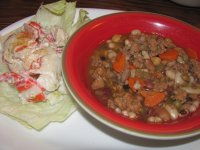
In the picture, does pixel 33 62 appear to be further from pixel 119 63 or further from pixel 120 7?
pixel 120 7

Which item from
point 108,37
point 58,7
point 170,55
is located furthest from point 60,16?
point 170,55

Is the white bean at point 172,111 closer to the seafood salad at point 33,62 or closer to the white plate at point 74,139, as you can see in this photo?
the white plate at point 74,139

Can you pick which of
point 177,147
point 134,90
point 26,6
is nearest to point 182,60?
point 134,90

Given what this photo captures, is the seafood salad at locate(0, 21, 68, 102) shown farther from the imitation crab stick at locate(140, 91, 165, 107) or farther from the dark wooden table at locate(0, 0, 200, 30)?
the dark wooden table at locate(0, 0, 200, 30)

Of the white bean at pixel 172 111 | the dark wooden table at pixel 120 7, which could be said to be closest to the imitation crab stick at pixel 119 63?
the white bean at pixel 172 111

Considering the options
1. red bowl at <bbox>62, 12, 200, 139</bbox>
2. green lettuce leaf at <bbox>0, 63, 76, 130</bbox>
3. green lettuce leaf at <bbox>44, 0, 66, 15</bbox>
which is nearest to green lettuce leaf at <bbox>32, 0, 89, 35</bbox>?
green lettuce leaf at <bbox>44, 0, 66, 15</bbox>

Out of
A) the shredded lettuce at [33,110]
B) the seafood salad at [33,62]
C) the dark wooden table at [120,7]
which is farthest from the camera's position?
the dark wooden table at [120,7]
